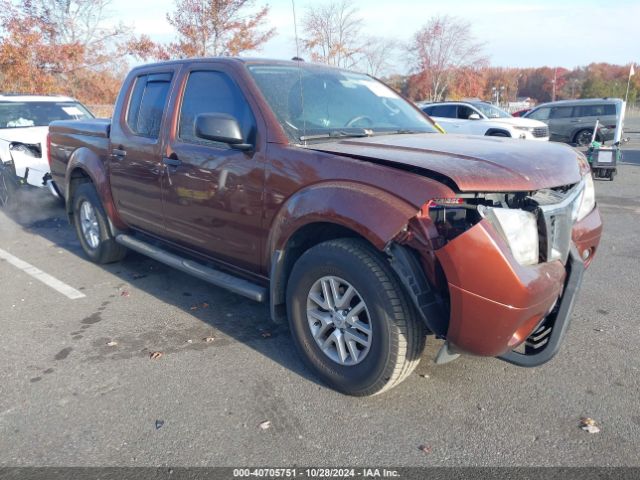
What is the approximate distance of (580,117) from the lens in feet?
63.8

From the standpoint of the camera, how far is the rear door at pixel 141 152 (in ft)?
14.0

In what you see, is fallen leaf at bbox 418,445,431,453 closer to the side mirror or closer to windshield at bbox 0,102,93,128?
the side mirror

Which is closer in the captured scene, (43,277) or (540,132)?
(43,277)

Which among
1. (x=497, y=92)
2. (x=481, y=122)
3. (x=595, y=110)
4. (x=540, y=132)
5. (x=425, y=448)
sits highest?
(x=481, y=122)

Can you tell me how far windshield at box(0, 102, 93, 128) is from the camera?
905 centimetres

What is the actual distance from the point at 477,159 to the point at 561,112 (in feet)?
63.7

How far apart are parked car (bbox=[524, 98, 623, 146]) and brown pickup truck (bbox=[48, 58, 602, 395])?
1745cm

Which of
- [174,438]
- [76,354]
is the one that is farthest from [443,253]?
[76,354]

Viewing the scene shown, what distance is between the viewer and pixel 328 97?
3.80 m

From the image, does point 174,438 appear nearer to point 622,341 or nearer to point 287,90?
point 287,90

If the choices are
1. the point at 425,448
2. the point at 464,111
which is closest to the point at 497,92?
the point at 464,111

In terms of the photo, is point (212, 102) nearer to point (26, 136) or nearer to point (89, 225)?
point (89, 225)

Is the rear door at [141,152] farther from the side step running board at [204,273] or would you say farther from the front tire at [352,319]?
the front tire at [352,319]

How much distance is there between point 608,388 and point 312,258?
1.90m
